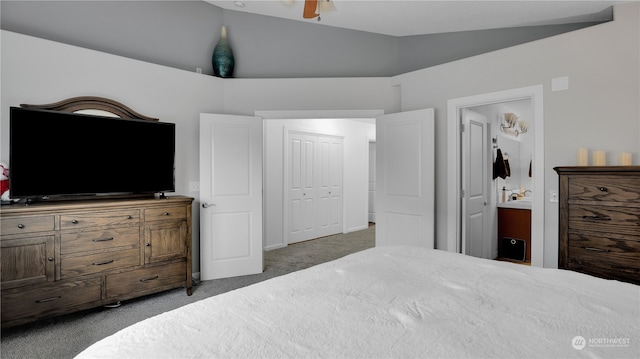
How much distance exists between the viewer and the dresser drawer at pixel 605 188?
2.26 metres

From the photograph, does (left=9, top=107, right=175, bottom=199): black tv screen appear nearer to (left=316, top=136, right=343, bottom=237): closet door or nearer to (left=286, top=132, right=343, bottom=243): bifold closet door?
(left=286, top=132, right=343, bottom=243): bifold closet door

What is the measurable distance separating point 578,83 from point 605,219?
46.7 inches

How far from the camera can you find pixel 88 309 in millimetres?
2836

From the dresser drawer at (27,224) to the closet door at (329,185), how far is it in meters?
4.10

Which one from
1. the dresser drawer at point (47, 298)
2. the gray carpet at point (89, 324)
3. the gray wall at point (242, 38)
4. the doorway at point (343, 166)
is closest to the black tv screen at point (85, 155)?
the dresser drawer at point (47, 298)

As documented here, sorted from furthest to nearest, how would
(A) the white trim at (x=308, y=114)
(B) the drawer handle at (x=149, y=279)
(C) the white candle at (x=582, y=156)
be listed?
(A) the white trim at (x=308, y=114)
(B) the drawer handle at (x=149, y=279)
(C) the white candle at (x=582, y=156)

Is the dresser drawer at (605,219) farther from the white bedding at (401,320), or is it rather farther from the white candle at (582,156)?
the white bedding at (401,320)

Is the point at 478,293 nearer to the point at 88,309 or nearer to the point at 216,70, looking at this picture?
the point at 88,309

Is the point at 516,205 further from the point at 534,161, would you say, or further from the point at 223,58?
the point at 223,58

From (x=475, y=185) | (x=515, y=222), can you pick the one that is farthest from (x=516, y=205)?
(x=475, y=185)

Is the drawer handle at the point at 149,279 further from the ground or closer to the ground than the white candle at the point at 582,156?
closer to the ground

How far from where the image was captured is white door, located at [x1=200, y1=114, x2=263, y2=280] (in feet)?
12.0

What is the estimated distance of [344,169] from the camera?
655 cm

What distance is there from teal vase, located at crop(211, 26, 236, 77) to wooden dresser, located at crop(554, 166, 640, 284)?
3.46m
